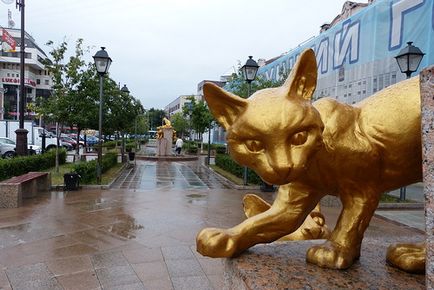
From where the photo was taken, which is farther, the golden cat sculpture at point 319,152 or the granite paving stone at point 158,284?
the granite paving stone at point 158,284

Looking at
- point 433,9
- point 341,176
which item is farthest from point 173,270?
point 433,9

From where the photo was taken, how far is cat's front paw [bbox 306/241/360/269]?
1.95 meters

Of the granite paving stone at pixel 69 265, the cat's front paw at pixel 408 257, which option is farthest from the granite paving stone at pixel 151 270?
the cat's front paw at pixel 408 257

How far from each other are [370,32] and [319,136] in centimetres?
1349

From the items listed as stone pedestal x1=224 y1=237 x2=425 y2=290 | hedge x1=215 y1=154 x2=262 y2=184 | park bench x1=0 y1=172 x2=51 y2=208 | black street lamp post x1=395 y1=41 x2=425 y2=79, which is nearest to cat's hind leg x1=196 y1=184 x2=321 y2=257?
stone pedestal x1=224 y1=237 x2=425 y2=290

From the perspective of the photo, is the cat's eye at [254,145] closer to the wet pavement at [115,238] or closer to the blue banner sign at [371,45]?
the wet pavement at [115,238]

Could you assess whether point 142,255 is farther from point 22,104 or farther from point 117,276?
point 22,104

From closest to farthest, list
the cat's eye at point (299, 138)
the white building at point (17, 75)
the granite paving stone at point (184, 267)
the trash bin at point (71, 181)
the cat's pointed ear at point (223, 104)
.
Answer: the cat's eye at point (299, 138) < the cat's pointed ear at point (223, 104) < the granite paving stone at point (184, 267) < the trash bin at point (71, 181) < the white building at point (17, 75)

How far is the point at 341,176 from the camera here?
1.94 m

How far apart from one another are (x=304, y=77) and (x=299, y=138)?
350 millimetres

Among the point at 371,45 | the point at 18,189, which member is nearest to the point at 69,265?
the point at 18,189

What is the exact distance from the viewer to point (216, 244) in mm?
2002

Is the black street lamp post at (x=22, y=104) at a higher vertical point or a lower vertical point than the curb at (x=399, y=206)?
higher

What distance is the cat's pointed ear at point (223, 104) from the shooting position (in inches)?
66.1
